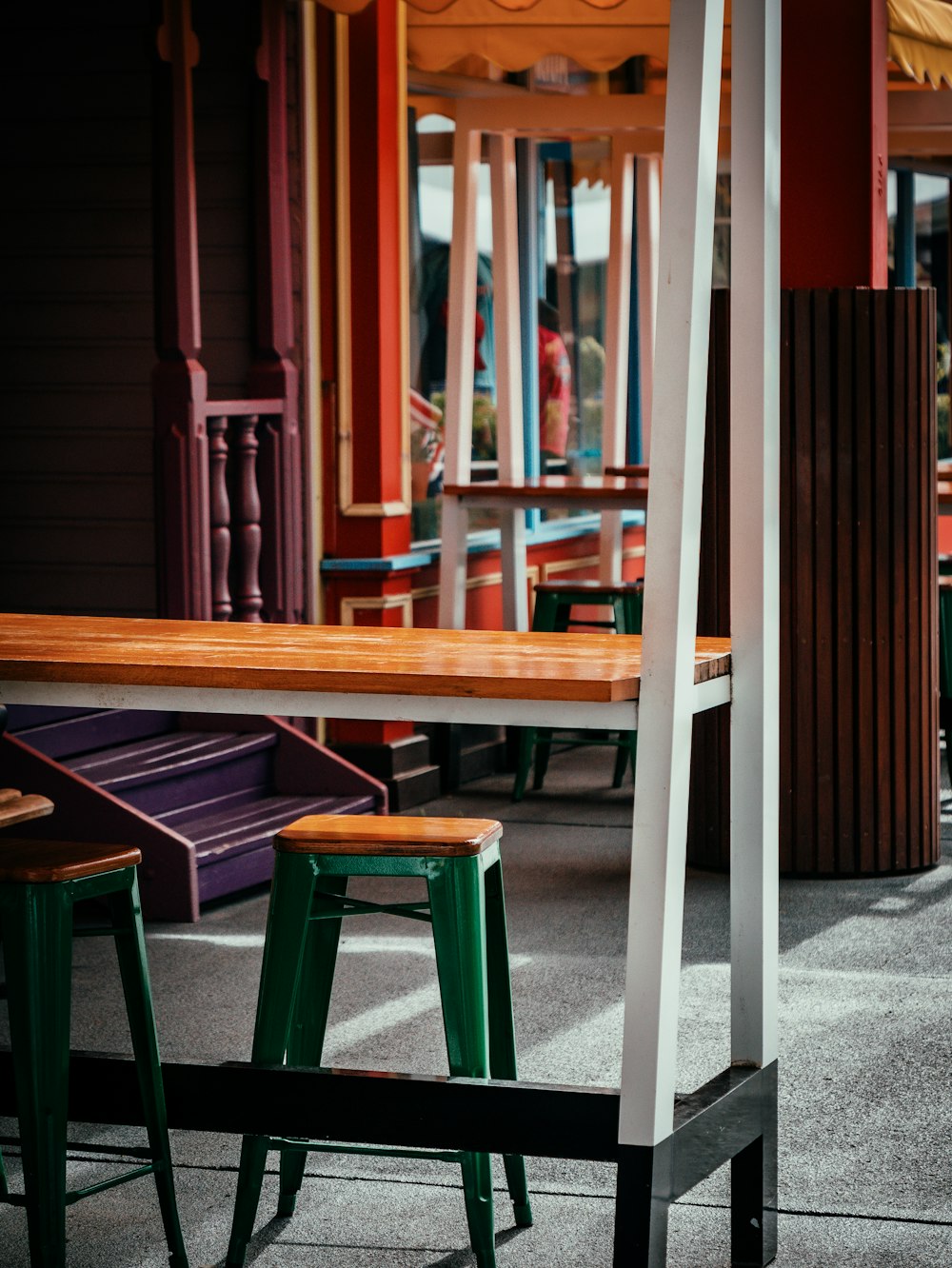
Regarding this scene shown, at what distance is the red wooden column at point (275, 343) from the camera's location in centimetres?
664

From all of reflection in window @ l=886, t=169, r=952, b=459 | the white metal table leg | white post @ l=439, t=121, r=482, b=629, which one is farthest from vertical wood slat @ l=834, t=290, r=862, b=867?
reflection in window @ l=886, t=169, r=952, b=459

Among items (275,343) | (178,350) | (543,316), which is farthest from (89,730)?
(543,316)

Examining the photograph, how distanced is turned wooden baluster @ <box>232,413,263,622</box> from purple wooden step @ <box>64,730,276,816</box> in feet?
1.61

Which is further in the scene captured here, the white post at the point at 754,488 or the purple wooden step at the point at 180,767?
the purple wooden step at the point at 180,767

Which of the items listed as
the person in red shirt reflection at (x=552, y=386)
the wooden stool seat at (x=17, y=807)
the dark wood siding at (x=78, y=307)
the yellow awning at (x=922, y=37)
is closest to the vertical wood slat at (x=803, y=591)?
the yellow awning at (x=922, y=37)

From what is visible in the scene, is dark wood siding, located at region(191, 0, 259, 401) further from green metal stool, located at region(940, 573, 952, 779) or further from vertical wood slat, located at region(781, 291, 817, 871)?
green metal stool, located at region(940, 573, 952, 779)

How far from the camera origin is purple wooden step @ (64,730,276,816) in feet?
18.9

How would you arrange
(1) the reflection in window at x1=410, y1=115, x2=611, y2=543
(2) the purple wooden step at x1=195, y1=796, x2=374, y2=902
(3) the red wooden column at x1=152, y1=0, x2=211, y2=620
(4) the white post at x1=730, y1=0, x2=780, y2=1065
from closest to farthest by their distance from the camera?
(4) the white post at x1=730, y1=0, x2=780, y2=1065, (2) the purple wooden step at x1=195, y1=796, x2=374, y2=902, (3) the red wooden column at x1=152, y1=0, x2=211, y2=620, (1) the reflection in window at x1=410, y1=115, x2=611, y2=543

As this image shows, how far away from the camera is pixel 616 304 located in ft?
27.6

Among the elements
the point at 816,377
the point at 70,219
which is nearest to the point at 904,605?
the point at 816,377

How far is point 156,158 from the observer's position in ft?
20.2

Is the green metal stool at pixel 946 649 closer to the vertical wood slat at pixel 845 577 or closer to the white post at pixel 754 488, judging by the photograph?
the vertical wood slat at pixel 845 577

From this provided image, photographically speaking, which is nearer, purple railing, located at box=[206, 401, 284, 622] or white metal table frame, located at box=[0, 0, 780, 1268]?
white metal table frame, located at box=[0, 0, 780, 1268]

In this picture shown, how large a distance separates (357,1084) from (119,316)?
4.43 metres
